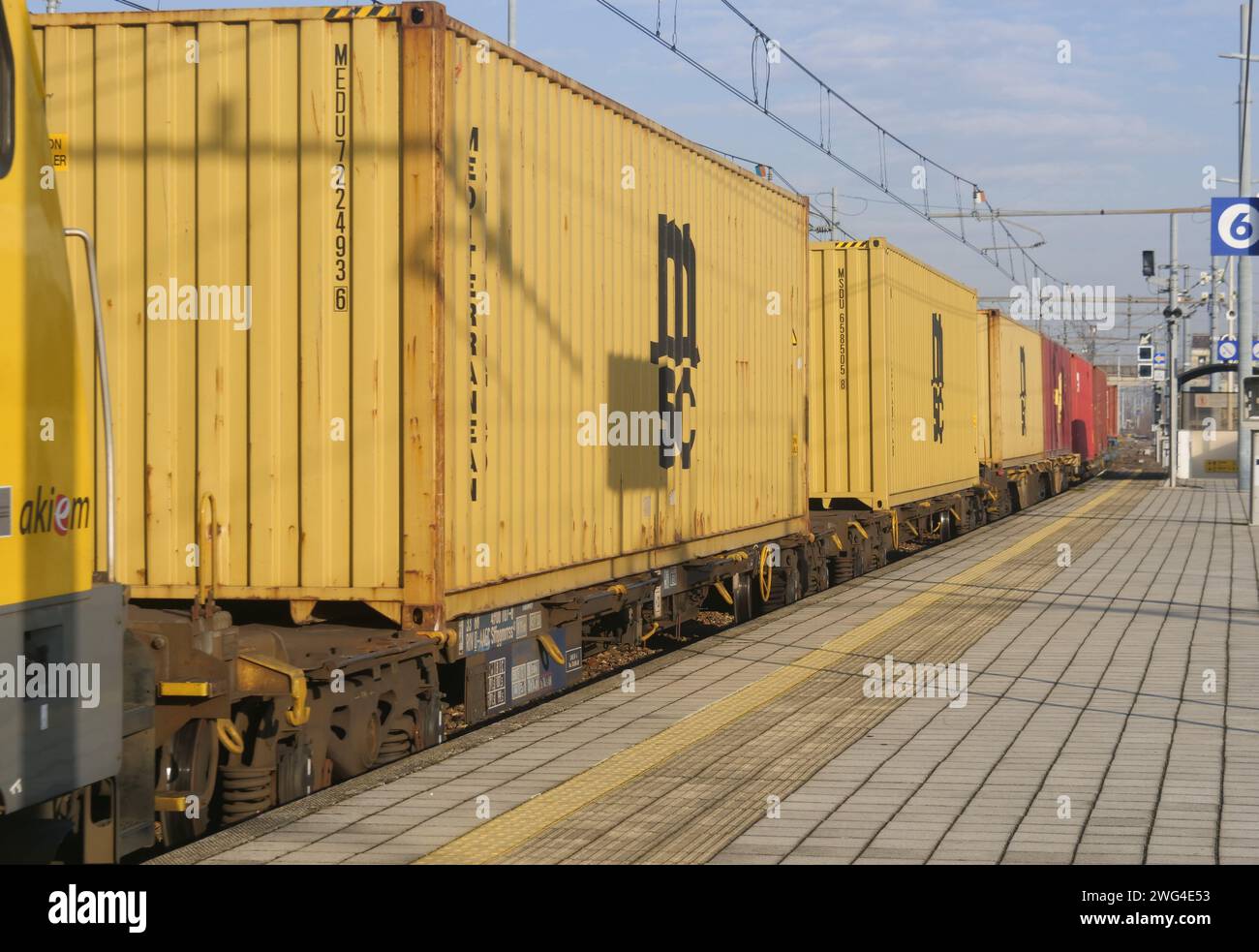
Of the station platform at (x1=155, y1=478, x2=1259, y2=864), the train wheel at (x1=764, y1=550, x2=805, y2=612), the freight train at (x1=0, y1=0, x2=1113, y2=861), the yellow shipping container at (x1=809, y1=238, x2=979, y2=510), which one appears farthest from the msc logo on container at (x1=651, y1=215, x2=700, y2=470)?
the yellow shipping container at (x1=809, y1=238, x2=979, y2=510)

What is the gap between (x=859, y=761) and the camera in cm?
765

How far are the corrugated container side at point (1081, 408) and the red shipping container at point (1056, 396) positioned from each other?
1048 mm

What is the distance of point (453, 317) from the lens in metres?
7.66

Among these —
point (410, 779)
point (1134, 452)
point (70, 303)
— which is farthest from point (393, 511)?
point (1134, 452)

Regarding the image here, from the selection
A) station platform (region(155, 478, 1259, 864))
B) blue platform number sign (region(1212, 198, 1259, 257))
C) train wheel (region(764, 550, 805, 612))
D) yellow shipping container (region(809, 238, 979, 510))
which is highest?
blue platform number sign (region(1212, 198, 1259, 257))

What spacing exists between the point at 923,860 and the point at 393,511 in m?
3.21

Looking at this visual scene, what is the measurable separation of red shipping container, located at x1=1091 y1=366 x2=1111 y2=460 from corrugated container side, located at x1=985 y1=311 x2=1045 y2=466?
16751mm

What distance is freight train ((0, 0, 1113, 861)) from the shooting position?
477 cm

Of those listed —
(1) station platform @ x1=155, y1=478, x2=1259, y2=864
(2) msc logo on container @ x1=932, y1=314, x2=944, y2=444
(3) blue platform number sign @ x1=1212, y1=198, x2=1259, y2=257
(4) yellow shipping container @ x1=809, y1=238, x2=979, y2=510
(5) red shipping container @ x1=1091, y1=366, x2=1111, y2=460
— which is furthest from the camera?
(5) red shipping container @ x1=1091, y1=366, x2=1111, y2=460

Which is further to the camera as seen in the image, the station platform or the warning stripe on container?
the warning stripe on container

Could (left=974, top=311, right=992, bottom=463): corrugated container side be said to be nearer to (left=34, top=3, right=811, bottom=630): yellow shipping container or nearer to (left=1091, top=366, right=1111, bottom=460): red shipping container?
(left=34, top=3, right=811, bottom=630): yellow shipping container

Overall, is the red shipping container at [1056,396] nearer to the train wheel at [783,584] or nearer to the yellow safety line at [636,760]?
the train wheel at [783,584]

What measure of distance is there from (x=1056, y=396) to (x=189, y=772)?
34438 millimetres

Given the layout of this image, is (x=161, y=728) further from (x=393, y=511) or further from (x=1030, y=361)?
(x=1030, y=361)
